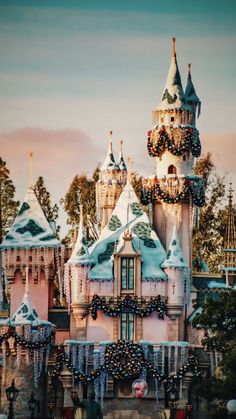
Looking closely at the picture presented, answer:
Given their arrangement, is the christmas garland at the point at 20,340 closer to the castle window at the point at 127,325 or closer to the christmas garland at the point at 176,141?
the castle window at the point at 127,325

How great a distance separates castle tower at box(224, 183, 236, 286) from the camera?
6756cm

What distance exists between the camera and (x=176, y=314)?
63.4m

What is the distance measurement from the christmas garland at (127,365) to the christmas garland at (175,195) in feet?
23.3

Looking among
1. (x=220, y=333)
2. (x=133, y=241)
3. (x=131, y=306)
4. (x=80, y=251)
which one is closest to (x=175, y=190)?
(x=133, y=241)

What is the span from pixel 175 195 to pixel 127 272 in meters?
4.33

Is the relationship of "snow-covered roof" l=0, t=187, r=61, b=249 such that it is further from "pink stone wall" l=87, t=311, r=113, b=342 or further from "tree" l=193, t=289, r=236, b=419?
"tree" l=193, t=289, r=236, b=419

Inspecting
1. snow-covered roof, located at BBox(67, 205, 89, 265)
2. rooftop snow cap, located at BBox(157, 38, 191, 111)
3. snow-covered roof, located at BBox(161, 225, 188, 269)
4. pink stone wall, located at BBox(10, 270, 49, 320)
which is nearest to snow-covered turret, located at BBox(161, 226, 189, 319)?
snow-covered roof, located at BBox(161, 225, 188, 269)

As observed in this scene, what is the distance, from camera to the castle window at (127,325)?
63.5 metres

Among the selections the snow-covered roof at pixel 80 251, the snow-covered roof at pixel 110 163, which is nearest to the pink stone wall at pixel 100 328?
the snow-covered roof at pixel 80 251

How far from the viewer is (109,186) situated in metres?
71.1

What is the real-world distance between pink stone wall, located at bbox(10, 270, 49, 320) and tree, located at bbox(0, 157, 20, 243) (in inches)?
582

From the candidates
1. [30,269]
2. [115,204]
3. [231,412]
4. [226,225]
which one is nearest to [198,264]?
[226,225]

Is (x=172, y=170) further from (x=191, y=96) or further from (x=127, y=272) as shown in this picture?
(x=127, y=272)

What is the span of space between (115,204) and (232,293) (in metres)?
14.9
